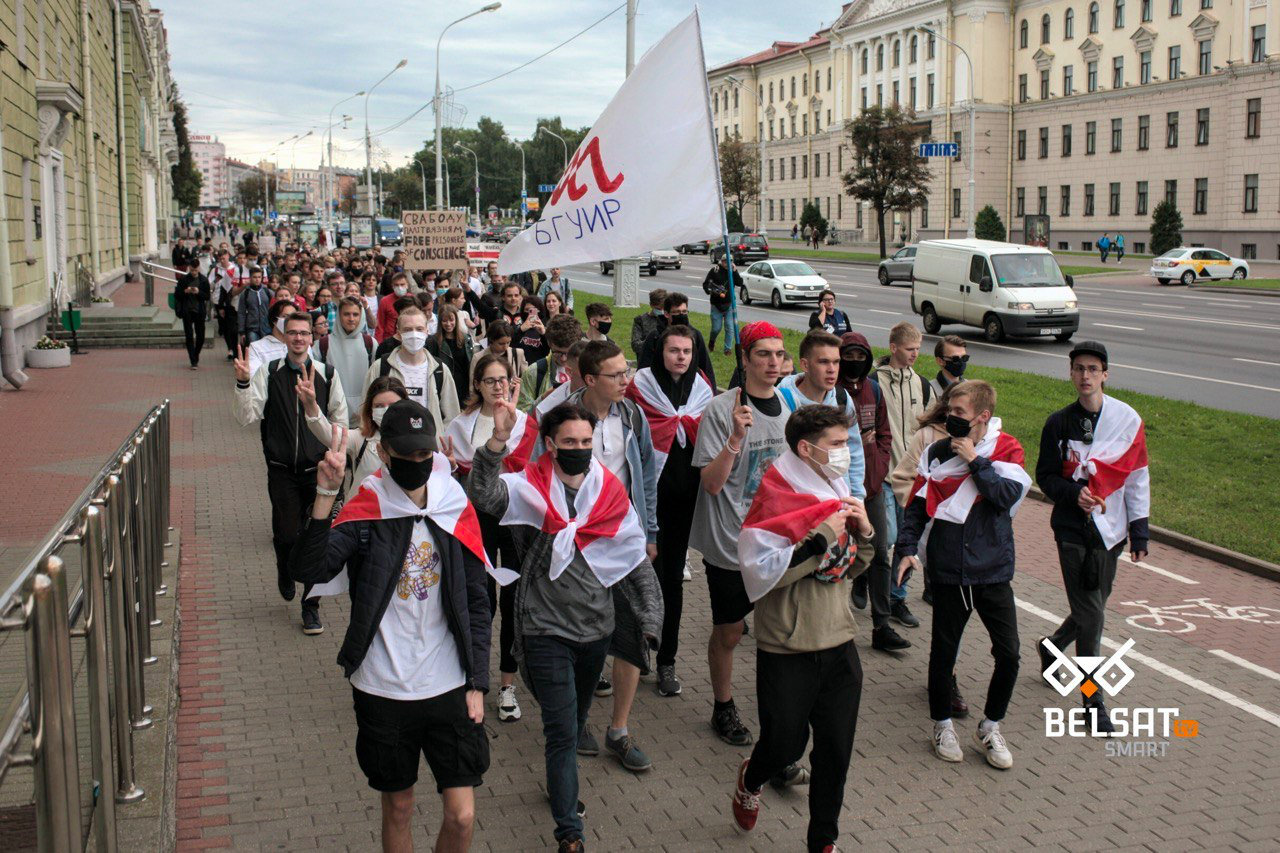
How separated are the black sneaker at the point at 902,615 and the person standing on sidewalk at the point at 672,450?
1858 mm

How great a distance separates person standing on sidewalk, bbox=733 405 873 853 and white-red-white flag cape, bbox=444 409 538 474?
4.58 ft

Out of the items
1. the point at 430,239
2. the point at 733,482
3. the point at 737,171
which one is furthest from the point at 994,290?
the point at 737,171

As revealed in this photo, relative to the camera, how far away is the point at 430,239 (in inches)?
770

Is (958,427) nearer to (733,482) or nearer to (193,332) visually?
(733,482)

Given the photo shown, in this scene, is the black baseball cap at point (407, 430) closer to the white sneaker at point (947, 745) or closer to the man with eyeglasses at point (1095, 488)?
the white sneaker at point (947, 745)

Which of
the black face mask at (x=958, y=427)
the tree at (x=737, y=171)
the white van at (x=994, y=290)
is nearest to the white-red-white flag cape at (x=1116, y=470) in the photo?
the black face mask at (x=958, y=427)

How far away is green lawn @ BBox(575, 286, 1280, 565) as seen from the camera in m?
10.5

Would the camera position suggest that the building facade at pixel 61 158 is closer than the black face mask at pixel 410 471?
No

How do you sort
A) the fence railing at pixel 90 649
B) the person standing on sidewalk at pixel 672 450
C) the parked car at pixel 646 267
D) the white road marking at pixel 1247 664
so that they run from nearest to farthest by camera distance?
the fence railing at pixel 90 649 < the person standing on sidewalk at pixel 672 450 < the white road marking at pixel 1247 664 < the parked car at pixel 646 267

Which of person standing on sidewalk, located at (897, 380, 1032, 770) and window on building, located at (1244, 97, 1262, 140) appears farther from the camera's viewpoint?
window on building, located at (1244, 97, 1262, 140)

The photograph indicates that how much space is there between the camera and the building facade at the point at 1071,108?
201 feet

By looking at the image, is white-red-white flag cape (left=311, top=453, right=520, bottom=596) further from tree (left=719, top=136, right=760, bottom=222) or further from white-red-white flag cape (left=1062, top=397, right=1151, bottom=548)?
tree (left=719, top=136, right=760, bottom=222)

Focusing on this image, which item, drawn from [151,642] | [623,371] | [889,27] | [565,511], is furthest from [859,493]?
[889,27]

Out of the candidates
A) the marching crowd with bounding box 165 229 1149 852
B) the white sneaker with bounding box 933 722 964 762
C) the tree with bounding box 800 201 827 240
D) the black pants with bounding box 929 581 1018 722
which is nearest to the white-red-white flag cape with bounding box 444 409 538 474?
the marching crowd with bounding box 165 229 1149 852
